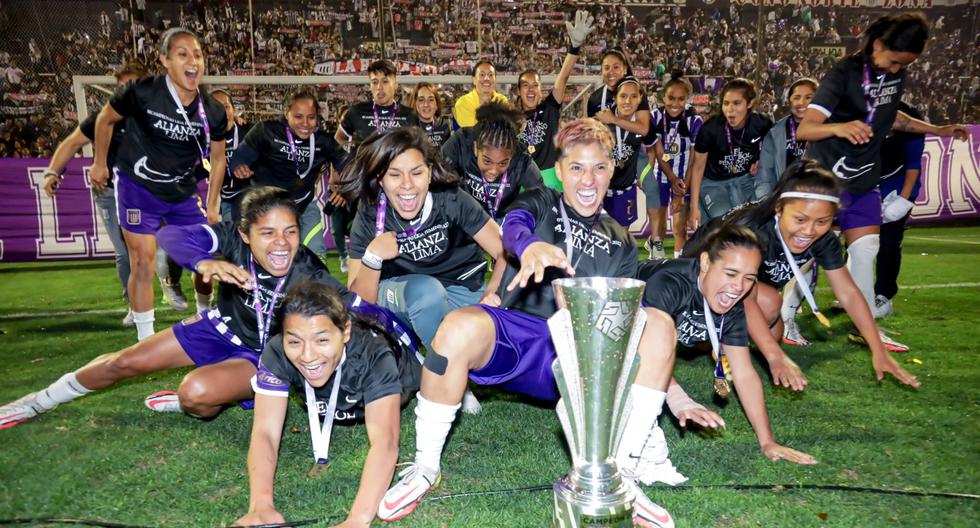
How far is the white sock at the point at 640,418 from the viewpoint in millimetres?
2553

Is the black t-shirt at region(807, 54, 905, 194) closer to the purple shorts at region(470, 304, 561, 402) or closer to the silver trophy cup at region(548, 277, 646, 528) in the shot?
the purple shorts at region(470, 304, 561, 402)

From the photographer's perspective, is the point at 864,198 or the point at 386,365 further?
the point at 864,198

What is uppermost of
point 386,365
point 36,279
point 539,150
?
point 539,150

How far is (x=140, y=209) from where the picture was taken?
4844 millimetres

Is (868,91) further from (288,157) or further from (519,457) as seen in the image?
(288,157)

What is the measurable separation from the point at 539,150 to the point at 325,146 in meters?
2.14

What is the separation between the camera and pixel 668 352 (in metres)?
2.57

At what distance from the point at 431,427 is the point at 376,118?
184 inches

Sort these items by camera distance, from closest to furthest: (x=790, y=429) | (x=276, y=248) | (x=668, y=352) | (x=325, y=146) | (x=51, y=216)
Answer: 1. (x=668, y=352)
2. (x=276, y=248)
3. (x=790, y=429)
4. (x=325, y=146)
5. (x=51, y=216)

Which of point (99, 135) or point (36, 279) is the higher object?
point (99, 135)

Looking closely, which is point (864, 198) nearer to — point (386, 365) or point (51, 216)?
point (386, 365)

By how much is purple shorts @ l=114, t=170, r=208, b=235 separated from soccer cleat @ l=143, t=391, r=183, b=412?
1.58 meters

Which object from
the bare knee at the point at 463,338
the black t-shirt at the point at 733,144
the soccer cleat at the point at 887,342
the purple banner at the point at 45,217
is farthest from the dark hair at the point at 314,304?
the purple banner at the point at 45,217

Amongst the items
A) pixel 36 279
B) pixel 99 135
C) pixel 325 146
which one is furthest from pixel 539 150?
pixel 36 279
